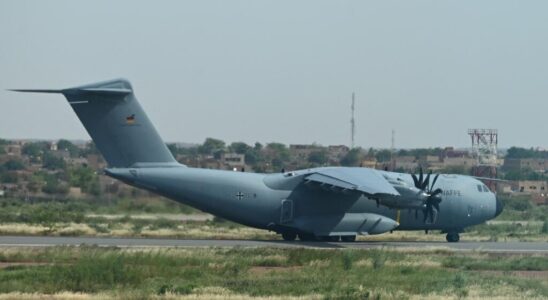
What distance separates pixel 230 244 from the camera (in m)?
35.5

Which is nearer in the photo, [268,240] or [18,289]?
[18,289]

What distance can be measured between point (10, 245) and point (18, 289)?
1035 centimetres

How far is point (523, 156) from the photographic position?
394ft

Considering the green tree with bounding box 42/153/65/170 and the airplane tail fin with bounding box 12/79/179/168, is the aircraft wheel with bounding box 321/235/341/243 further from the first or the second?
the green tree with bounding box 42/153/65/170

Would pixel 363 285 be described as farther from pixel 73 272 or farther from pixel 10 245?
pixel 10 245

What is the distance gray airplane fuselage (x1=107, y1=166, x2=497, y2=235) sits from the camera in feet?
117

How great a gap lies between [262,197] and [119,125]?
5.31 metres

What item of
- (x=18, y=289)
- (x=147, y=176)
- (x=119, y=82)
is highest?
(x=119, y=82)

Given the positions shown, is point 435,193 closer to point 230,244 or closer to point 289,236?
point 289,236

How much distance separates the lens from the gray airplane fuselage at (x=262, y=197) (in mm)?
35781

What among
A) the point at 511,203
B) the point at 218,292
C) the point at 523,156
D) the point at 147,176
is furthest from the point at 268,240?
the point at 523,156

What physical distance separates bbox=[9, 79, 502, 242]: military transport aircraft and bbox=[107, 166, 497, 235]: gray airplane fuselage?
0.11ft

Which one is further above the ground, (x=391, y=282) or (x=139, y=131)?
(x=139, y=131)

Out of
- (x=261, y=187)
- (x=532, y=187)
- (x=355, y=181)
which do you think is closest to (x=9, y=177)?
(x=261, y=187)
